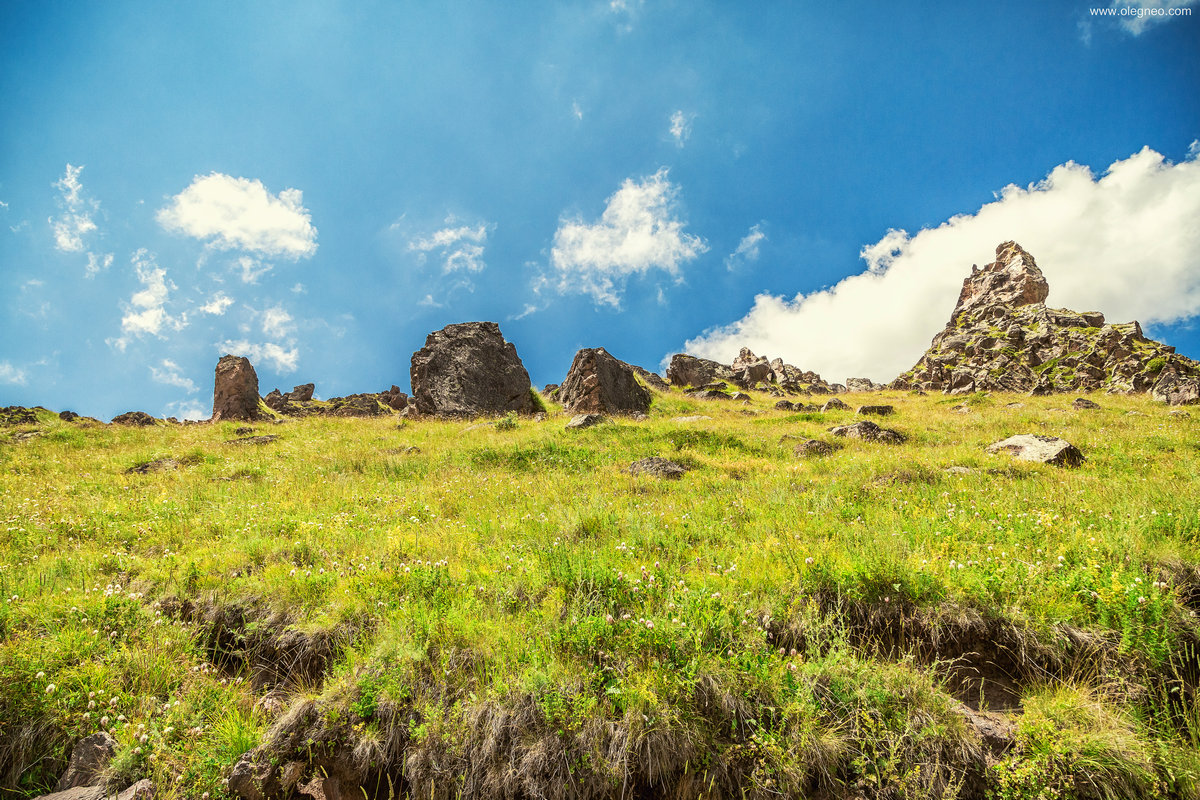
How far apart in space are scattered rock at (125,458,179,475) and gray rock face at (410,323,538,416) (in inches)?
456

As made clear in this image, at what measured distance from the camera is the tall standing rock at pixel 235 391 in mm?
32344

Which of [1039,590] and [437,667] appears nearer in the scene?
[437,667]

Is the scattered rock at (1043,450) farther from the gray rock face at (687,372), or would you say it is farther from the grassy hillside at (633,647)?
the gray rock face at (687,372)

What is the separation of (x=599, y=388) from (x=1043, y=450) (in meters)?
18.6

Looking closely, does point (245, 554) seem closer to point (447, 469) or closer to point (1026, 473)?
point (447, 469)

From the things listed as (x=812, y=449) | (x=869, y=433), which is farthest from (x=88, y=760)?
(x=869, y=433)

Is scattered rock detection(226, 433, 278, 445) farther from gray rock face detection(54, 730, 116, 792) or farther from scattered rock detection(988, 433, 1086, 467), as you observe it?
scattered rock detection(988, 433, 1086, 467)

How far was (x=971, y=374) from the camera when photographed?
51812 millimetres

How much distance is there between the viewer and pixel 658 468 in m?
11.5

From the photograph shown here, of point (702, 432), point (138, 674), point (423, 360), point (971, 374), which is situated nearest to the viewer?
point (138, 674)

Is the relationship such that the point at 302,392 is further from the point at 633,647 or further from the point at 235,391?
the point at 633,647

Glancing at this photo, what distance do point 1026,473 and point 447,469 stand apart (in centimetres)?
1451

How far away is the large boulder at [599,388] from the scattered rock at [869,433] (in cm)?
1223

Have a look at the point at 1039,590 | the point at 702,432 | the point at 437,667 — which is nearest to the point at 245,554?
the point at 437,667
